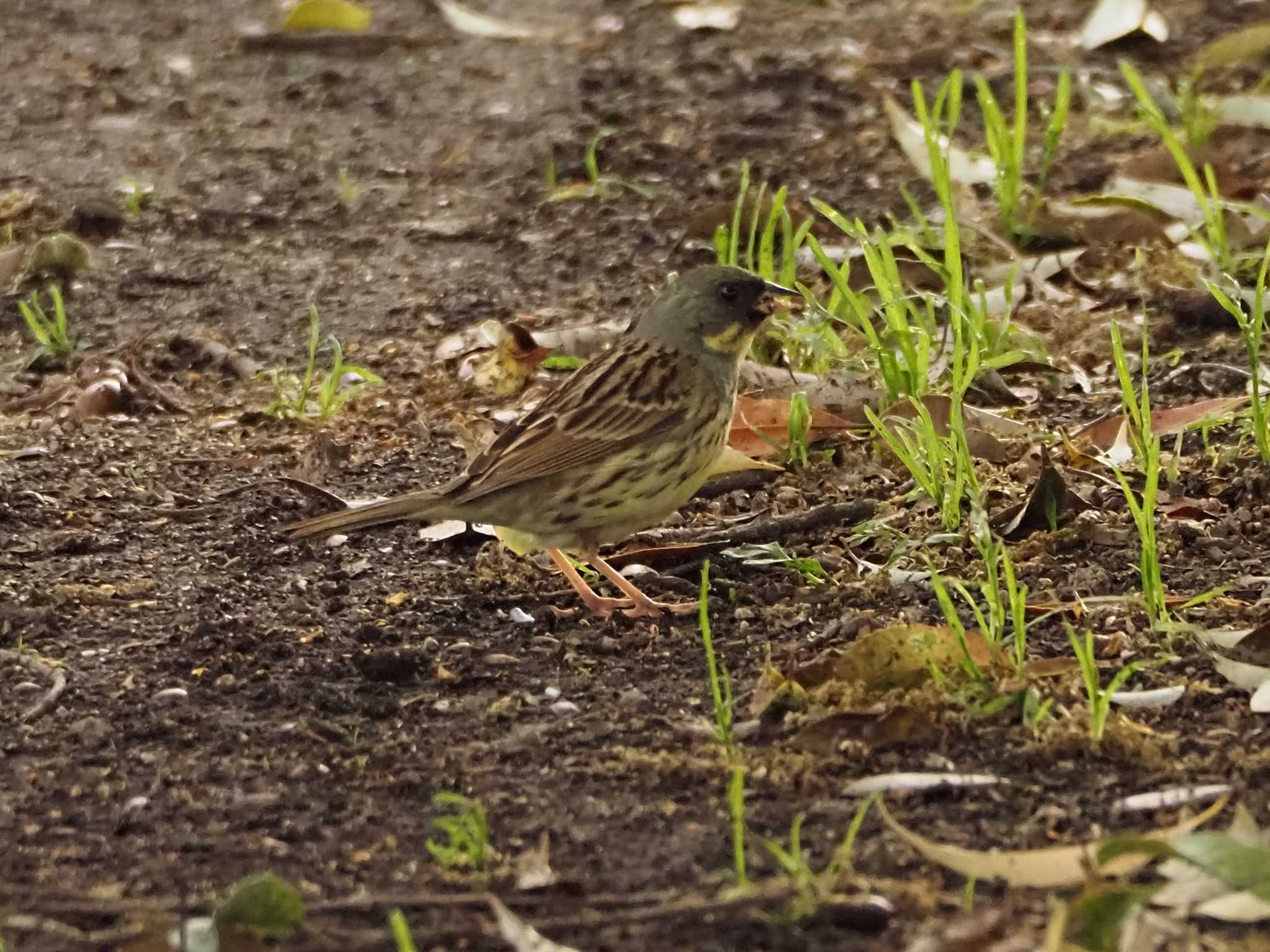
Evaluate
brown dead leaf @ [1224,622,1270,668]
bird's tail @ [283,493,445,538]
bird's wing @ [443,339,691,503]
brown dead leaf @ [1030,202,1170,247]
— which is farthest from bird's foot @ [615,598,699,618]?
brown dead leaf @ [1030,202,1170,247]

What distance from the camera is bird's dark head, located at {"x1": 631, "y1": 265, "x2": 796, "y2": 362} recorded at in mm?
5277

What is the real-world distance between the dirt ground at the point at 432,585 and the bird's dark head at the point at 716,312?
0.47 metres

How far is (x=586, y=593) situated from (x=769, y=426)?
1.08m

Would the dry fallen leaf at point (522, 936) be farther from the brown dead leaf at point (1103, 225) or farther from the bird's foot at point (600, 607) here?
the brown dead leaf at point (1103, 225)

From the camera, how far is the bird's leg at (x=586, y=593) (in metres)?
4.71

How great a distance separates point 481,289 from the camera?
23.1 feet

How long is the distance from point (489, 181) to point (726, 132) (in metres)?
1.07

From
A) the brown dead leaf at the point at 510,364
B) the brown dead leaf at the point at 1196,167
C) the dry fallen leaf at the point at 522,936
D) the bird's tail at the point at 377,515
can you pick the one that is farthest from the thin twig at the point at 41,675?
the brown dead leaf at the point at 1196,167

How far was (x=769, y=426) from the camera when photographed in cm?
562

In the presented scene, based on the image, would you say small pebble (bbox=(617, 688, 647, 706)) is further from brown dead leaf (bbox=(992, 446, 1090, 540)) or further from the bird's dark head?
the bird's dark head

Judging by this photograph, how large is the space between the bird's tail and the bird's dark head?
905 millimetres

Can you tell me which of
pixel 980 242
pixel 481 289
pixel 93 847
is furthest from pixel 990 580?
pixel 481 289

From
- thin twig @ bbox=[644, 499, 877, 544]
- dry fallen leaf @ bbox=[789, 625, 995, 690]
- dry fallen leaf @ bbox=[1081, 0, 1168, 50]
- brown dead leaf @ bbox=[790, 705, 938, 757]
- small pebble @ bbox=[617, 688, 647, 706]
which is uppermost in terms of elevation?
dry fallen leaf @ bbox=[1081, 0, 1168, 50]

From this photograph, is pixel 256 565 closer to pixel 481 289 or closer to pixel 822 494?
pixel 822 494
